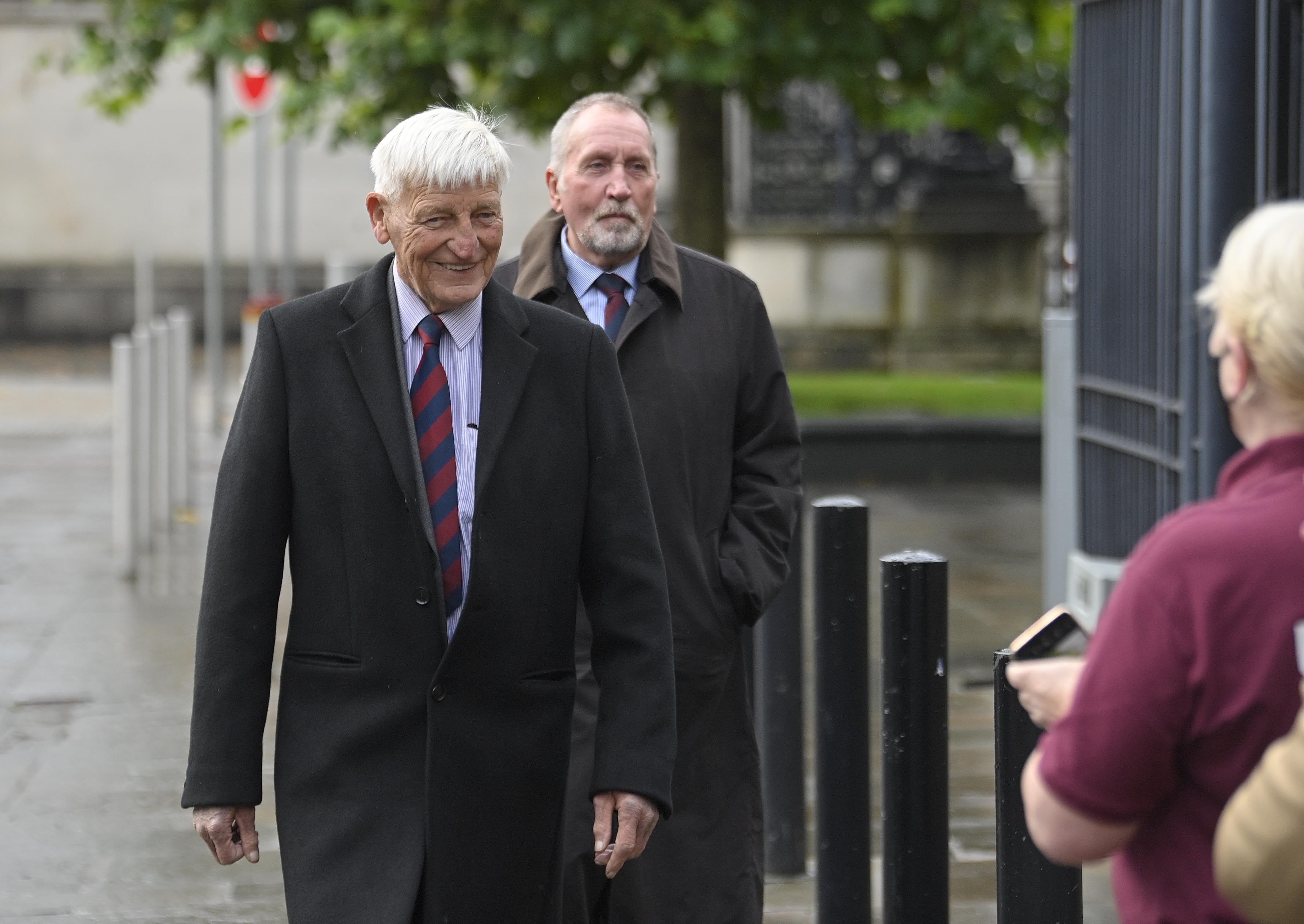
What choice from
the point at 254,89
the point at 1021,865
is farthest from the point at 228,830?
the point at 254,89

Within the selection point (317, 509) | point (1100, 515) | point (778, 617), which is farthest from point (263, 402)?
point (1100, 515)

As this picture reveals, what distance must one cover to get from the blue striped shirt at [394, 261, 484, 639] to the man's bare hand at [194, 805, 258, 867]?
0.51m

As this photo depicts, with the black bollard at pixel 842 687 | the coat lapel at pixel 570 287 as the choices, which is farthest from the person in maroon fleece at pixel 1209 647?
the black bollard at pixel 842 687

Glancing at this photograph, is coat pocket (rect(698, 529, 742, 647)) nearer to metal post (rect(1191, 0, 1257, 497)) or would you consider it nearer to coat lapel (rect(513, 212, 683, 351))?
coat lapel (rect(513, 212, 683, 351))

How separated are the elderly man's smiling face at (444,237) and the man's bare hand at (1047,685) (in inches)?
46.0

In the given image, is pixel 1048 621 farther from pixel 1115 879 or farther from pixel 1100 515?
pixel 1100 515

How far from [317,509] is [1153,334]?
3923mm

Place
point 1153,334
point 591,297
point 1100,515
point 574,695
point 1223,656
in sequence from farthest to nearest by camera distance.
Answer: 1. point 1100,515
2. point 1153,334
3. point 591,297
4. point 574,695
5. point 1223,656


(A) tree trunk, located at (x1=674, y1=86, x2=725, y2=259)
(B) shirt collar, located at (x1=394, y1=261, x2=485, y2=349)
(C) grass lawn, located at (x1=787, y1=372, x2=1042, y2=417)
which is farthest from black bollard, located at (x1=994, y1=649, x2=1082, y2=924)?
(A) tree trunk, located at (x1=674, y1=86, x2=725, y2=259)

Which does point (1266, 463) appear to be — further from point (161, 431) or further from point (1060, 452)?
point (161, 431)

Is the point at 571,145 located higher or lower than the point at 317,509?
higher

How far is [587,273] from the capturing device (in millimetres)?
4172

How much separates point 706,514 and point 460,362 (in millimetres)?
1118

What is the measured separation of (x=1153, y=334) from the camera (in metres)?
6.28
